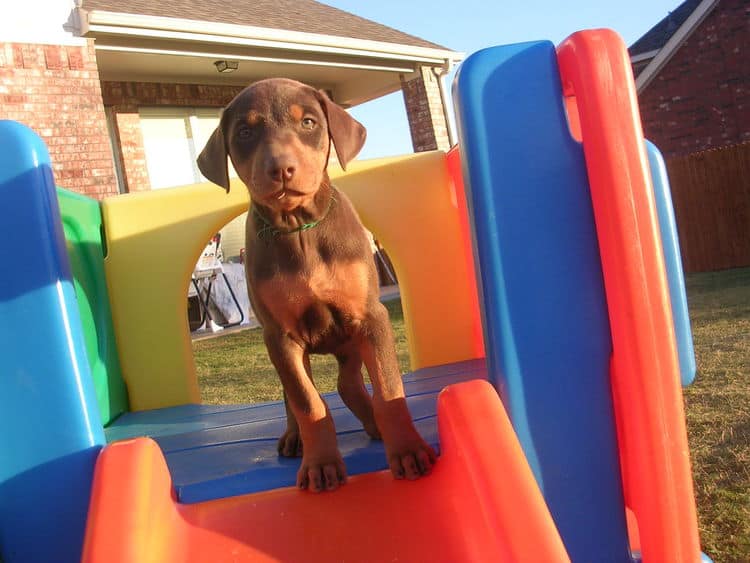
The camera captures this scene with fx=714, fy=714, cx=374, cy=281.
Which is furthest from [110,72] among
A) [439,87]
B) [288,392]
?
[288,392]

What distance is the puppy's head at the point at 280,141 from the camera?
215 cm

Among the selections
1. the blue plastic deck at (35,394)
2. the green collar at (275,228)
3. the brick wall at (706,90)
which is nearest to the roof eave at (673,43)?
the brick wall at (706,90)

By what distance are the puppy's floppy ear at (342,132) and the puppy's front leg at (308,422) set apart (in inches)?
25.8

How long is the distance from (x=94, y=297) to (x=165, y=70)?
10.2 metres

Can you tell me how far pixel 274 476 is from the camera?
2211 millimetres

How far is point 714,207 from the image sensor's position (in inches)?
531

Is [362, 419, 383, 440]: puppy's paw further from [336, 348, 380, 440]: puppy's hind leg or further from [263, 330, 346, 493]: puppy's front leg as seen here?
[263, 330, 346, 493]: puppy's front leg

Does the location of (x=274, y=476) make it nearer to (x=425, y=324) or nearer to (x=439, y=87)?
(x=425, y=324)

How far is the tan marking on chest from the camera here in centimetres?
224

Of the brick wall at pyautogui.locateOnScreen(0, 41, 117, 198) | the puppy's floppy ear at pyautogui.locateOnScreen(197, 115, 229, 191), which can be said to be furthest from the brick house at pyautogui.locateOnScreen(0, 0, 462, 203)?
the puppy's floppy ear at pyautogui.locateOnScreen(197, 115, 229, 191)

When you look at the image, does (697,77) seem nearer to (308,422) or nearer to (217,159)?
(217,159)

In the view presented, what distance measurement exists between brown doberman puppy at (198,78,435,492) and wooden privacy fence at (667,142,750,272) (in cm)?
1267

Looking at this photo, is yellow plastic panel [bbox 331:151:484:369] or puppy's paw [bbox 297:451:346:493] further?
yellow plastic panel [bbox 331:151:484:369]

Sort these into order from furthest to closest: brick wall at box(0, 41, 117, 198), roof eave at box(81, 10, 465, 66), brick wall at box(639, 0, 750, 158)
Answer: brick wall at box(639, 0, 750, 158) < roof eave at box(81, 10, 465, 66) < brick wall at box(0, 41, 117, 198)
